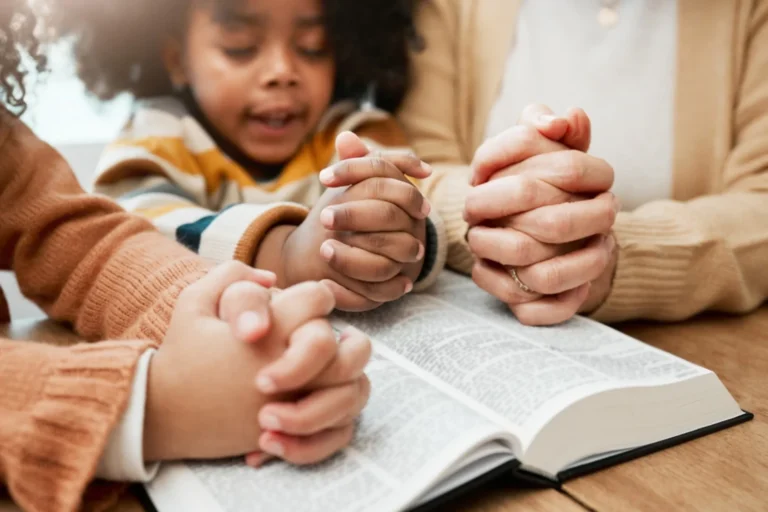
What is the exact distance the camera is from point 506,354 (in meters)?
0.42

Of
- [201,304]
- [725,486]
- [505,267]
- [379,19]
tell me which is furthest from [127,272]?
[379,19]

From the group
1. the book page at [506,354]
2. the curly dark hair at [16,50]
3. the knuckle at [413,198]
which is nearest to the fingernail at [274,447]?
the book page at [506,354]

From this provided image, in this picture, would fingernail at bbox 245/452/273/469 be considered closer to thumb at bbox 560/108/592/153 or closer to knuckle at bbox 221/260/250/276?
knuckle at bbox 221/260/250/276

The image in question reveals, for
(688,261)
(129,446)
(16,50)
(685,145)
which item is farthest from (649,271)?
(16,50)

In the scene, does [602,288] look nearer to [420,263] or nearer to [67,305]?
[420,263]

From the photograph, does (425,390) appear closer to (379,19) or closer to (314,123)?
(314,123)

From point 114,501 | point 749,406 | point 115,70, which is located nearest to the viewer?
point 114,501

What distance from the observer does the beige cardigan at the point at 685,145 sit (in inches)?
23.0

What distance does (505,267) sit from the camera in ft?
1.71

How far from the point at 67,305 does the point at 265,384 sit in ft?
Answer: 0.98

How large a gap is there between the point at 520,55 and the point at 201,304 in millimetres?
637

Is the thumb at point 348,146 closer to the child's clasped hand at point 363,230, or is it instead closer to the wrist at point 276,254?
the child's clasped hand at point 363,230

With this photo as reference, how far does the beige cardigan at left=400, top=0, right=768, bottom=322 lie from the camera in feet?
1.91

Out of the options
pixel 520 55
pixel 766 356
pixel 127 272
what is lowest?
pixel 766 356
